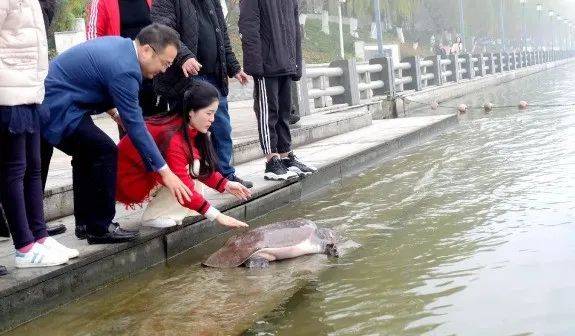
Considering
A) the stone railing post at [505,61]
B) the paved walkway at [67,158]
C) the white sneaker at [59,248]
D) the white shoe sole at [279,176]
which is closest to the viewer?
the white sneaker at [59,248]

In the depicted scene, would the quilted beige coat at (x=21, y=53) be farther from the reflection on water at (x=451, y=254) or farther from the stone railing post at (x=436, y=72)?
the stone railing post at (x=436, y=72)

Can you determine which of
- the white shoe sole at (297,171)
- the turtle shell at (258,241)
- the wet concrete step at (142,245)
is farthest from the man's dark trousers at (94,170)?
the white shoe sole at (297,171)

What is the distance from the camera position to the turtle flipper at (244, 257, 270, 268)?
4.27 meters

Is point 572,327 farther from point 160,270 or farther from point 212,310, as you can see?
point 160,270

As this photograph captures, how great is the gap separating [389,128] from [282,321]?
25.0ft

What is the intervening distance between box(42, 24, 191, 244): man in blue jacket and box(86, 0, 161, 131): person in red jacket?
0.97 m

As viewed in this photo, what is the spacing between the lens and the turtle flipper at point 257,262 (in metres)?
4.27

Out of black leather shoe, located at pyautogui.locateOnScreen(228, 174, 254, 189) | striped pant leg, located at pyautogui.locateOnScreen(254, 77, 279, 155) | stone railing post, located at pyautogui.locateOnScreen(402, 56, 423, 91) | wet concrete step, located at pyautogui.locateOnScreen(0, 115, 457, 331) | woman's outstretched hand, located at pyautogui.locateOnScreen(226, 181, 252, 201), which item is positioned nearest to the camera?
wet concrete step, located at pyautogui.locateOnScreen(0, 115, 457, 331)

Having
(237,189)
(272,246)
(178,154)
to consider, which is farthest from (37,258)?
(237,189)

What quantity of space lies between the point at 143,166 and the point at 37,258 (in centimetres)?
106

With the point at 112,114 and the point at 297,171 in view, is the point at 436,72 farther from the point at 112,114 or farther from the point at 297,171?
the point at 112,114

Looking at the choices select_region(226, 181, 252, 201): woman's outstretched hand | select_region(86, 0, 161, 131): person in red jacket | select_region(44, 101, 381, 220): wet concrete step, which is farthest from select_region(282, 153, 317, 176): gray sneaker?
select_region(226, 181, 252, 201): woman's outstretched hand

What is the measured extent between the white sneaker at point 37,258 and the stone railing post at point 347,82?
32.6ft

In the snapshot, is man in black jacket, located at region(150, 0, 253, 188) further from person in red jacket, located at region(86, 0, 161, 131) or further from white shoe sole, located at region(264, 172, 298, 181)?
white shoe sole, located at region(264, 172, 298, 181)
